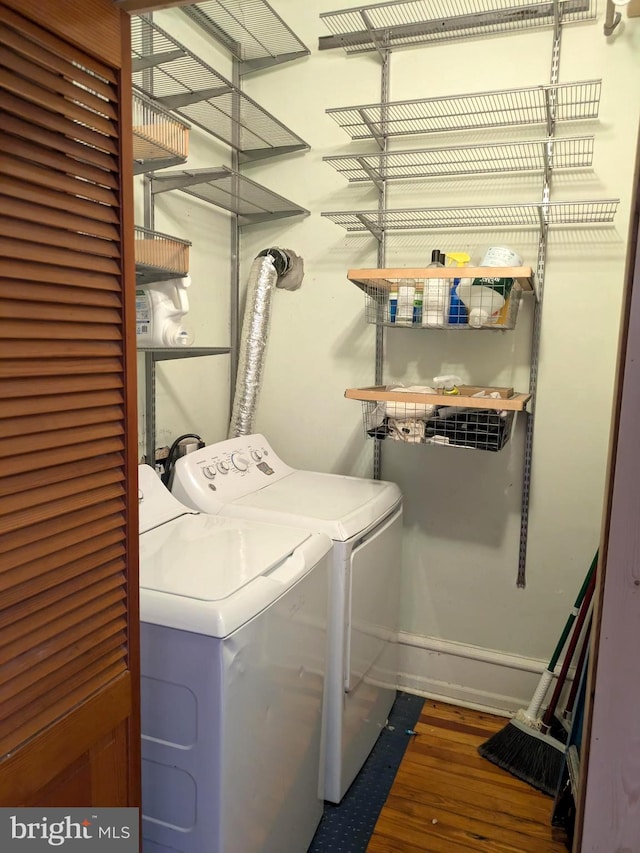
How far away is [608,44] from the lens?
6.58 feet

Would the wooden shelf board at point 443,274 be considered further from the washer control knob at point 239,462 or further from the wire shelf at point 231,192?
the washer control knob at point 239,462

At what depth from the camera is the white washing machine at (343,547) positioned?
1793 mm

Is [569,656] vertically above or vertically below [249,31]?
below

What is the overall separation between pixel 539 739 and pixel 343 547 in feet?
3.44

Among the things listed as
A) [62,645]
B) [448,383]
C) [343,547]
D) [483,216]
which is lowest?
[343,547]

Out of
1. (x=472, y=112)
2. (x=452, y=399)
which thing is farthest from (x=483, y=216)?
(x=452, y=399)

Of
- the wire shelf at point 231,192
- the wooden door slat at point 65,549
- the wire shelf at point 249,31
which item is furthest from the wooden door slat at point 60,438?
the wire shelf at point 249,31

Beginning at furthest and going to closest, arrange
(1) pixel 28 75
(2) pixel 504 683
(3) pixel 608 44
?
1. (2) pixel 504 683
2. (3) pixel 608 44
3. (1) pixel 28 75

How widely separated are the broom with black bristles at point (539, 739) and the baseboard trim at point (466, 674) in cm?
17

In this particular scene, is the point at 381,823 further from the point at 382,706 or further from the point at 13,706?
the point at 13,706

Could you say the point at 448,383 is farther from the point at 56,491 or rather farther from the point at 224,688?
the point at 56,491

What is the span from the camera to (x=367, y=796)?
194 centimetres

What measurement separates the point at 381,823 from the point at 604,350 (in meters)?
1.71

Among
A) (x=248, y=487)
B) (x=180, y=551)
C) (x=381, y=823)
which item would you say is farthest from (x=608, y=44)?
(x=381, y=823)
